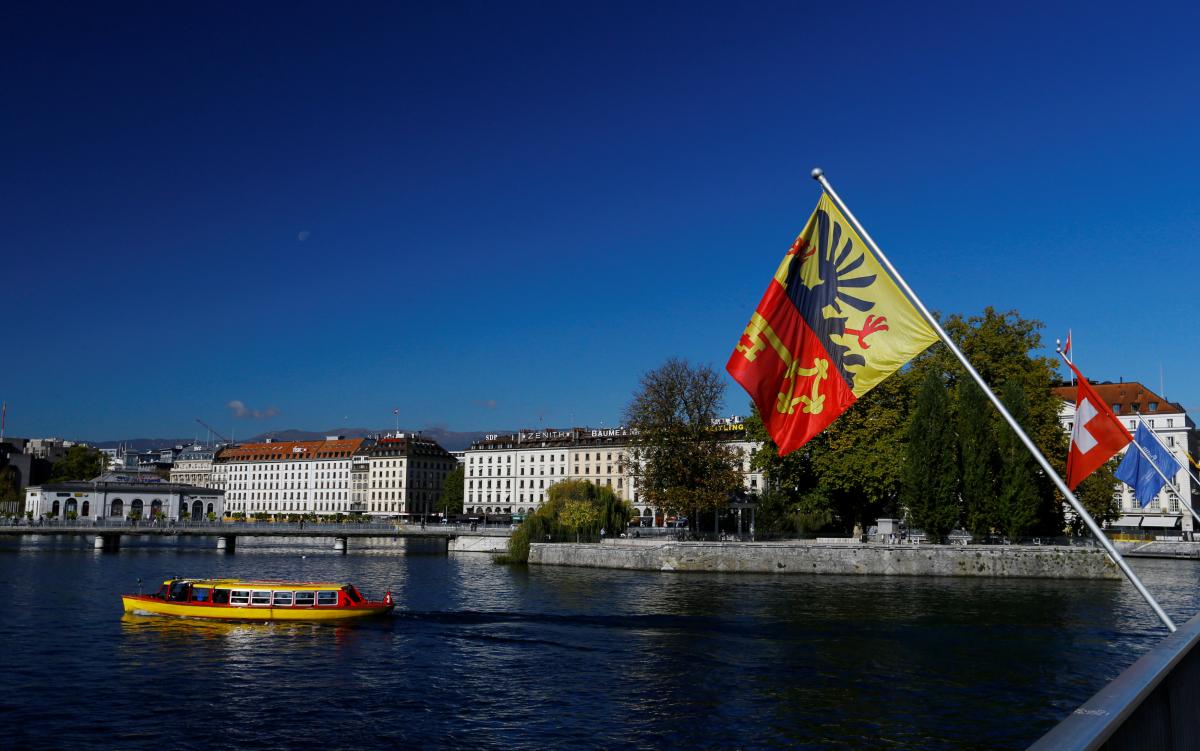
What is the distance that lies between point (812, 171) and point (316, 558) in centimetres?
8622

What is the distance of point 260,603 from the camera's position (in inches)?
1615

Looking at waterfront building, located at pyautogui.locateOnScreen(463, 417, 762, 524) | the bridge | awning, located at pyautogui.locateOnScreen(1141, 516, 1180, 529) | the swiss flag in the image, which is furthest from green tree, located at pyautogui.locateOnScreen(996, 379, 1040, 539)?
waterfront building, located at pyautogui.locateOnScreen(463, 417, 762, 524)

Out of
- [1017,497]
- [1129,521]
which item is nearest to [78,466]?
[1017,497]

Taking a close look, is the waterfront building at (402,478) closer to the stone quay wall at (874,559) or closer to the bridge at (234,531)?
the bridge at (234,531)

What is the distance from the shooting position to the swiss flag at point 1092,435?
1967 centimetres

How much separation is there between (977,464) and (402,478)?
131 m

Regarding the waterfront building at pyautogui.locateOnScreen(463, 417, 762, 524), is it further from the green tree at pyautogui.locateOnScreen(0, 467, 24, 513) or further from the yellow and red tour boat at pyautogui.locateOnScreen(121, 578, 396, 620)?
the yellow and red tour boat at pyautogui.locateOnScreen(121, 578, 396, 620)

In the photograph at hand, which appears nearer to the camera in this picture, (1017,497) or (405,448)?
(1017,497)

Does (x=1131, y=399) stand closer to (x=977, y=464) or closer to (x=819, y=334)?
(x=977, y=464)

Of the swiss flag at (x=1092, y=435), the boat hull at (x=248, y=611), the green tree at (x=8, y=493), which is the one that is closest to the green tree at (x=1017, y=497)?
the boat hull at (x=248, y=611)

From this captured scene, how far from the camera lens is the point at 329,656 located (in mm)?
32688

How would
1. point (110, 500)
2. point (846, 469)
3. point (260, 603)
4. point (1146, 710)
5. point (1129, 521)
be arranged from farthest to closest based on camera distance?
point (110, 500)
point (1129, 521)
point (846, 469)
point (260, 603)
point (1146, 710)

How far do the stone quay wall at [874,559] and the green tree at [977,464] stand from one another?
3.81 m

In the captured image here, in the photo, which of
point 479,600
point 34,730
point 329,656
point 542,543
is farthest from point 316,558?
point 34,730
